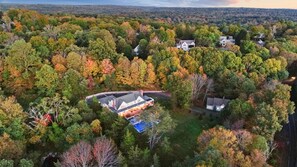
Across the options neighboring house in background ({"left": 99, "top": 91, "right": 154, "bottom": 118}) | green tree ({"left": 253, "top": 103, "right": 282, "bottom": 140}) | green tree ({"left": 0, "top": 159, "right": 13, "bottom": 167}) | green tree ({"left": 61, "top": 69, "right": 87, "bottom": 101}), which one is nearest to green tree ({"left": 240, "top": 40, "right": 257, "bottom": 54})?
neighboring house in background ({"left": 99, "top": 91, "right": 154, "bottom": 118})

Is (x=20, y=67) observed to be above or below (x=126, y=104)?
above

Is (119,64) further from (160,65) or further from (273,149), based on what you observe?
(273,149)

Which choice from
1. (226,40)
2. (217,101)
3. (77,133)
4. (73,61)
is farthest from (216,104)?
(226,40)

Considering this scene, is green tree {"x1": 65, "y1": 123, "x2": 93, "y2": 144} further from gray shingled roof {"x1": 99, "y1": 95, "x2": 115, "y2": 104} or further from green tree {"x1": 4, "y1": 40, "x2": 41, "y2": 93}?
green tree {"x1": 4, "y1": 40, "x2": 41, "y2": 93}

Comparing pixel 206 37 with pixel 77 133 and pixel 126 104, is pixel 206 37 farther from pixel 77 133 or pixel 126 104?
pixel 77 133

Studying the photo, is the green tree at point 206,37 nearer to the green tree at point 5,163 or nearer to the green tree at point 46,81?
the green tree at point 46,81

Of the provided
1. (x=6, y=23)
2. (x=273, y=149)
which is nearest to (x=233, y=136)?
(x=273, y=149)

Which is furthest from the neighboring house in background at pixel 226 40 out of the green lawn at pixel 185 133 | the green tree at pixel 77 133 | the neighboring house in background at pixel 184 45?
the green tree at pixel 77 133
